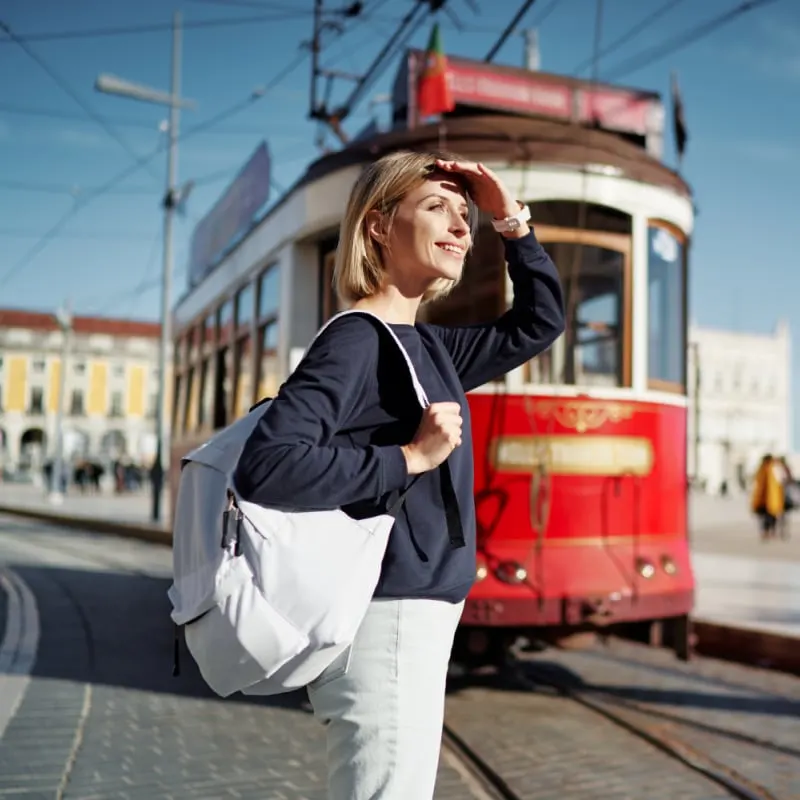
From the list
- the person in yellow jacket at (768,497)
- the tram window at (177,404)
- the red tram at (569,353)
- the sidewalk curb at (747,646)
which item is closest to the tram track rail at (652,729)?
the red tram at (569,353)

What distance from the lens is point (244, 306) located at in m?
7.43

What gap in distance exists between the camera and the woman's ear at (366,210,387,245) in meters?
1.81

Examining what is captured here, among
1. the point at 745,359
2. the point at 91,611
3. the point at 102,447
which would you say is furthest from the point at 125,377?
the point at 91,611

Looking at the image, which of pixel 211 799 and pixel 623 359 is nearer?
pixel 211 799

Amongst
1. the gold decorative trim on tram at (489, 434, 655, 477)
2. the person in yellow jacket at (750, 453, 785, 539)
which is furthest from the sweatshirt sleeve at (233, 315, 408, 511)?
the person in yellow jacket at (750, 453, 785, 539)

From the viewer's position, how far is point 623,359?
5.55 meters

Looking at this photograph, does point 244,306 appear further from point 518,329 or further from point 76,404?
point 76,404

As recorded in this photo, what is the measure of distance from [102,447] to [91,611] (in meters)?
58.1

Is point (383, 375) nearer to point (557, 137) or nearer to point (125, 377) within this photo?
point (557, 137)

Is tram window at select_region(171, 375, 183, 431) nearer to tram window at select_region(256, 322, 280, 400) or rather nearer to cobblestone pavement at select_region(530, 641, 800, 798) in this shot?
tram window at select_region(256, 322, 280, 400)

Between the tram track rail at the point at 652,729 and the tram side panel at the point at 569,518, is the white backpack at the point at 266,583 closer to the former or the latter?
the tram track rail at the point at 652,729

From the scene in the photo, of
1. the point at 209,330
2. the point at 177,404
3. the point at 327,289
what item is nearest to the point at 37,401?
the point at 177,404

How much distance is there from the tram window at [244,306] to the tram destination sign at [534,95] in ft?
5.37

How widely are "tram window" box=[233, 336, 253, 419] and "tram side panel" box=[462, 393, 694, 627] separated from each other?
238 cm
